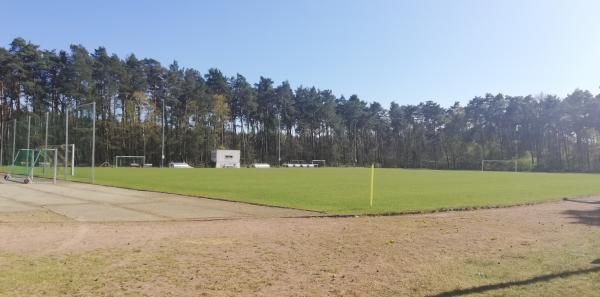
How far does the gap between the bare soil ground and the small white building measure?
78.3 metres

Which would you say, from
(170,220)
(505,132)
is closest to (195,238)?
(170,220)

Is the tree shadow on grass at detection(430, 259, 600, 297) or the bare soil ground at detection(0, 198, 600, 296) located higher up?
the bare soil ground at detection(0, 198, 600, 296)

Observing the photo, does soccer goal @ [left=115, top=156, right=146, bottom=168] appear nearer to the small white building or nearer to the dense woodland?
the dense woodland

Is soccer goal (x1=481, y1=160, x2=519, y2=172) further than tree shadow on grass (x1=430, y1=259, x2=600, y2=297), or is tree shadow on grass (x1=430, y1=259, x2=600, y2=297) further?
soccer goal (x1=481, y1=160, x2=519, y2=172)

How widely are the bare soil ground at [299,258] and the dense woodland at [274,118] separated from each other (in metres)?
67.6

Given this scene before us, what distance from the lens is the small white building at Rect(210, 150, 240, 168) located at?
297 feet

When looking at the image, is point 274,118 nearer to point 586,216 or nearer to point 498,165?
point 498,165

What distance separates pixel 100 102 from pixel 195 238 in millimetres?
86309

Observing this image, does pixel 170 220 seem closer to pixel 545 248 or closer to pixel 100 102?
pixel 545 248

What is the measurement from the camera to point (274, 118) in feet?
376

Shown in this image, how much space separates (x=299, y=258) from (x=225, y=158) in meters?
84.5

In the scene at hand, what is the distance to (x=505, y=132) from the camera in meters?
110

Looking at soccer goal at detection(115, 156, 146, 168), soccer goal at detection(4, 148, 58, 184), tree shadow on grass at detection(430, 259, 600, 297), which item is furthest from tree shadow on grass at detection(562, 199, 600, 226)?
soccer goal at detection(115, 156, 146, 168)

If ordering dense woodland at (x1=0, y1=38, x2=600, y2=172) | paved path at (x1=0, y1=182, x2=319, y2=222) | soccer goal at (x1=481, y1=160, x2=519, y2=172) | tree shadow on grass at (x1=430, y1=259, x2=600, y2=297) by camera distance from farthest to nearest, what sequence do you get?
1. soccer goal at (x1=481, y1=160, x2=519, y2=172)
2. dense woodland at (x1=0, y1=38, x2=600, y2=172)
3. paved path at (x1=0, y1=182, x2=319, y2=222)
4. tree shadow on grass at (x1=430, y1=259, x2=600, y2=297)
